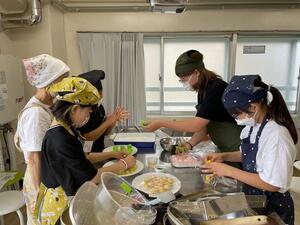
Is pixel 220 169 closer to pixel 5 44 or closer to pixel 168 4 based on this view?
pixel 168 4

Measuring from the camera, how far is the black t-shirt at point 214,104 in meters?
1.64

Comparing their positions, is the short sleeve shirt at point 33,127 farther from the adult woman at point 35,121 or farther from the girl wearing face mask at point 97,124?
the girl wearing face mask at point 97,124

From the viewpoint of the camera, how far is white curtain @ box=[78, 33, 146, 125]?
3449 millimetres

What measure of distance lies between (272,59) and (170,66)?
152 centimetres

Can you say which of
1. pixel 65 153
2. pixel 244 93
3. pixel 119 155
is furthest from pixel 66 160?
pixel 244 93

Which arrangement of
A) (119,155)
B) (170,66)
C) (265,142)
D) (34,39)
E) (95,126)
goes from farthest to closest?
(170,66), (34,39), (95,126), (119,155), (265,142)

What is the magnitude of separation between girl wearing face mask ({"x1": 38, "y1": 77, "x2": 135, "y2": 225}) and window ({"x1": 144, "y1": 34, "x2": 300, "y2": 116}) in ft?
8.67

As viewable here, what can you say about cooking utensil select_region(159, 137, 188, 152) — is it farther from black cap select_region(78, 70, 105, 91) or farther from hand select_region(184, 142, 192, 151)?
black cap select_region(78, 70, 105, 91)

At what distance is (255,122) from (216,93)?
54 cm

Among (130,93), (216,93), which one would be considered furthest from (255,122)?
(130,93)

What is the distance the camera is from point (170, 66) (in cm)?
373

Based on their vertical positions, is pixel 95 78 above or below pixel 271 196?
above

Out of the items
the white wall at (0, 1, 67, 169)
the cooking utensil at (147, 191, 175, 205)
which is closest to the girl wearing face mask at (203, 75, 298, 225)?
the cooking utensil at (147, 191, 175, 205)

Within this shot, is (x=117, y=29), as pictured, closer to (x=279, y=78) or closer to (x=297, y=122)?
(x=279, y=78)
